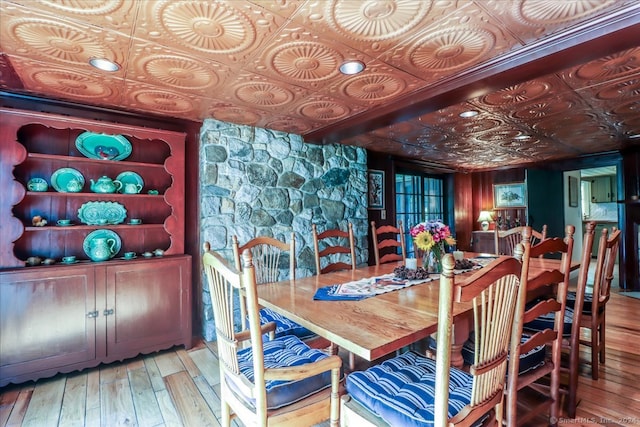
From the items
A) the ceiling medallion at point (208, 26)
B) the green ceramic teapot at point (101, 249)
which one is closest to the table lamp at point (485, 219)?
the ceiling medallion at point (208, 26)

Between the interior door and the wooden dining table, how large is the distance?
185 inches

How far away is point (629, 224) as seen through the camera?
4871 mm

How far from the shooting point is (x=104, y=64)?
198 centimetres

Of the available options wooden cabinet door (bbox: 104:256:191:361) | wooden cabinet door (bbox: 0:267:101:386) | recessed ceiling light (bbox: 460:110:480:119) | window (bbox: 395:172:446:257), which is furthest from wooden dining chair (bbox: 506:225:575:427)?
window (bbox: 395:172:446:257)

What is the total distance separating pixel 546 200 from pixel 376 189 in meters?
3.52

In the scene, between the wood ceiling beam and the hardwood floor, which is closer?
the wood ceiling beam

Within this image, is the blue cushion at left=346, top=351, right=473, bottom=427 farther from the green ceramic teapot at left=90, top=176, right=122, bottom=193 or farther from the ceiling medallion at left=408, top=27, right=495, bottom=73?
the green ceramic teapot at left=90, top=176, right=122, bottom=193

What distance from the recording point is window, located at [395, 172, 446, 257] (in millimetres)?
5582

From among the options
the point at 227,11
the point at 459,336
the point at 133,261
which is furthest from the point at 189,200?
the point at 459,336

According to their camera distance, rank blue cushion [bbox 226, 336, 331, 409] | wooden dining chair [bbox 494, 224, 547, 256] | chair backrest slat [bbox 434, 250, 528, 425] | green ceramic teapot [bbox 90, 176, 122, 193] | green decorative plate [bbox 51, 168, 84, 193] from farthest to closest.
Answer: wooden dining chair [bbox 494, 224, 547, 256], green ceramic teapot [bbox 90, 176, 122, 193], green decorative plate [bbox 51, 168, 84, 193], blue cushion [bbox 226, 336, 331, 409], chair backrest slat [bbox 434, 250, 528, 425]

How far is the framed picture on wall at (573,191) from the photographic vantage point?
686 cm

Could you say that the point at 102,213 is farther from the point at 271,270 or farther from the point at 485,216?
the point at 485,216

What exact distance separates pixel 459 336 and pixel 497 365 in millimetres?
297

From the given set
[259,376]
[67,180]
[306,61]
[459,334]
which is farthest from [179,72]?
[459,334]
